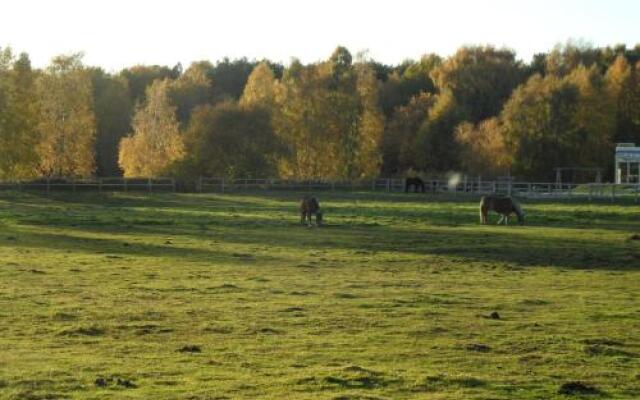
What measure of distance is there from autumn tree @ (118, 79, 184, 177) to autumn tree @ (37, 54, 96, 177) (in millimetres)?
3674

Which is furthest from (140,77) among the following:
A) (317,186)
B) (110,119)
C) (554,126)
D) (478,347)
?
(478,347)

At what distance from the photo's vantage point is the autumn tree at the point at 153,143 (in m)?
86.8

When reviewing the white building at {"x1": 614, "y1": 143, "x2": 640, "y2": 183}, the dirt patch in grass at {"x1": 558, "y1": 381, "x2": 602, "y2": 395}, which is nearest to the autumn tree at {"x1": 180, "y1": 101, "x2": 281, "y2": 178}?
the white building at {"x1": 614, "y1": 143, "x2": 640, "y2": 183}

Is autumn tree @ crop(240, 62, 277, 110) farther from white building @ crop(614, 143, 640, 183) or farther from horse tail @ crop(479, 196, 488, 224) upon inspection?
horse tail @ crop(479, 196, 488, 224)

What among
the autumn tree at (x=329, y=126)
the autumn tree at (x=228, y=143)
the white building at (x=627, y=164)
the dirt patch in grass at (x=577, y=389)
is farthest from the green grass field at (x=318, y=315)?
the autumn tree at (x=329, y=126)

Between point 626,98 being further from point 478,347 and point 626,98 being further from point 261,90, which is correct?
point 478,347

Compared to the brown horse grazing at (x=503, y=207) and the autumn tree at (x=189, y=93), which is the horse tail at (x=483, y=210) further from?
the autumn tree at (x=189, y=93)

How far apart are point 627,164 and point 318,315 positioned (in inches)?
2694

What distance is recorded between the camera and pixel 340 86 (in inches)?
3706

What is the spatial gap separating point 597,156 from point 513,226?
4899 cm

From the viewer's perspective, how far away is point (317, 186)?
82.4m

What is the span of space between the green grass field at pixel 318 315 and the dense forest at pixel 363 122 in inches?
1923

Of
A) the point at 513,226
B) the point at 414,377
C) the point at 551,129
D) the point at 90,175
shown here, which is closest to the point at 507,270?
the point at 414,377

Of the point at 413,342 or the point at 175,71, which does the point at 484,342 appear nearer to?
the point at 413,342
